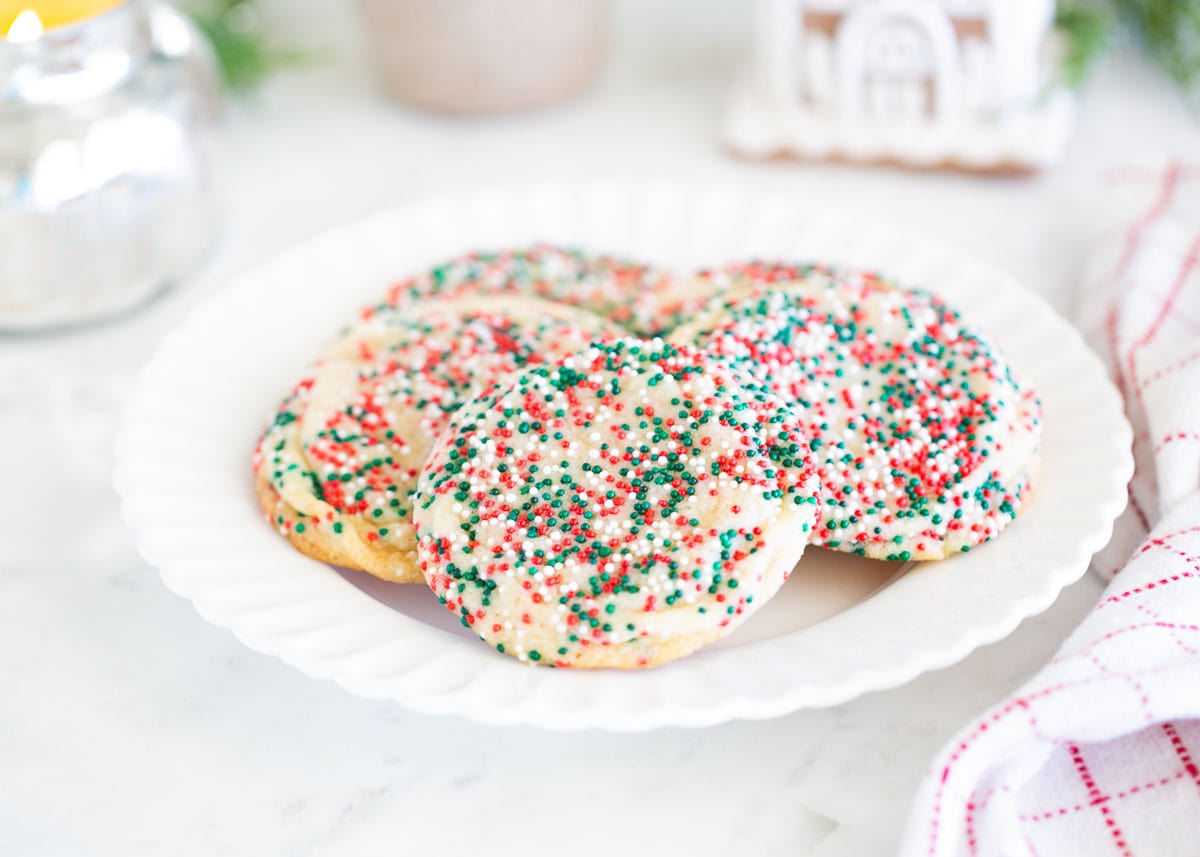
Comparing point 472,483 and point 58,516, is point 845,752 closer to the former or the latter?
point 472,483

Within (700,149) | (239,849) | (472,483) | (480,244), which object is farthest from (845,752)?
(700,149)

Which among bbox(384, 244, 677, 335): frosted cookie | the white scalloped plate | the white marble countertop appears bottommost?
the white marble countertop

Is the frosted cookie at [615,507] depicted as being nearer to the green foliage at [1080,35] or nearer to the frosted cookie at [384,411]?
the frosted cookie at [384,411]

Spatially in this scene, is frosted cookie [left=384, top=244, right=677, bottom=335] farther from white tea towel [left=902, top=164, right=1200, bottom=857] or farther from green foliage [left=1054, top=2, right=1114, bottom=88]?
green foliage [left=1054, top=2, right=1114, bottom=88]

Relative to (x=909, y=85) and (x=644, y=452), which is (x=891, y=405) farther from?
(x=909, y=85)

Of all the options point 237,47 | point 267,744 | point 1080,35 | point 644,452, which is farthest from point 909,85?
point 267,744

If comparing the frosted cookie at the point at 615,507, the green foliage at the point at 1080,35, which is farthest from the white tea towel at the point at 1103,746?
the green foliage at the point at 1080,35

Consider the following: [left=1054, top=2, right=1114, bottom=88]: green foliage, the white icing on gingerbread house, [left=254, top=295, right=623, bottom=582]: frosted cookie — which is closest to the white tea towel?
[left=254, top=295, right=623, bottom=582]: frosted cookie

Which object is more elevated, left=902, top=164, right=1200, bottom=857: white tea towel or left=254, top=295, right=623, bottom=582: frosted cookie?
left=254, top=295, right=623, bottom=582: frosted cookie
